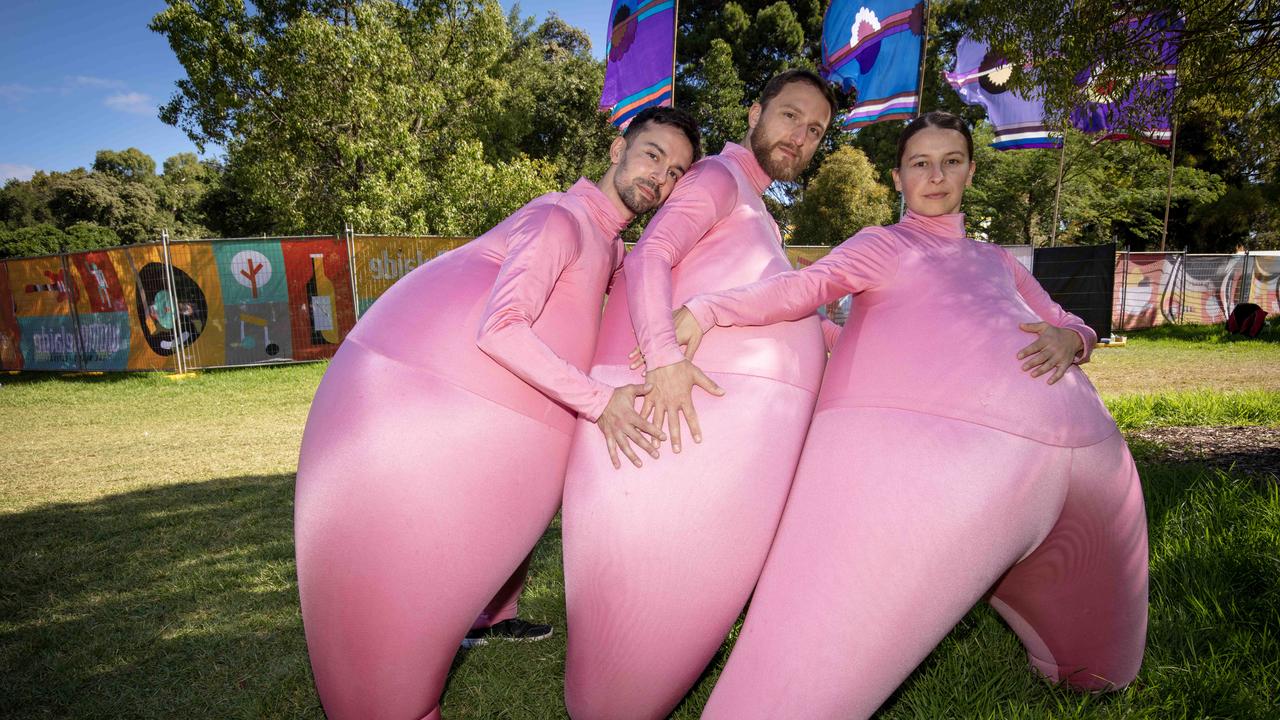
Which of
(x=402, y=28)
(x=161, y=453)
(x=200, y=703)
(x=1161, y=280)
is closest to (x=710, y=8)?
(x=402, y=28)

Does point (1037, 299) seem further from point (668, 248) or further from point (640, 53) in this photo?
point (640, 53)

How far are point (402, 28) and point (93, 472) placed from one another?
15327mm

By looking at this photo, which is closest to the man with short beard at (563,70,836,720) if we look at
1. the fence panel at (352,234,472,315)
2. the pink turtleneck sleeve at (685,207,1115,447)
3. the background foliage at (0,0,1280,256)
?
the pink turtleneck sleeve at (685,207,1115,447)

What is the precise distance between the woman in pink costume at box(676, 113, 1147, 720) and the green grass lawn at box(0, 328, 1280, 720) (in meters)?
0.87

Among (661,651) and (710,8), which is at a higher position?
(710,8)

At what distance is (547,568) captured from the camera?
15.1ft

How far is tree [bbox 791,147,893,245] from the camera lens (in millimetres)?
25328

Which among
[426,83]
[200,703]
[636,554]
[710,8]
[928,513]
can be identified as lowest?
[200,703]

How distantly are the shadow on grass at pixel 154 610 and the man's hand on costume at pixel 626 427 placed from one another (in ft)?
6.92

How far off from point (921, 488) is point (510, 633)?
8.52 ft

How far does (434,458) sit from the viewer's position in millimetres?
2039

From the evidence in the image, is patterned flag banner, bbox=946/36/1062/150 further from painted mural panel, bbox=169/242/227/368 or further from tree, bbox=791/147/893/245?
painted mural panel, bbox=169/242/227/368

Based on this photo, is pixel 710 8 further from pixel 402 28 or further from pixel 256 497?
pixel 256 497

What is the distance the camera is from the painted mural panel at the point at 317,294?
13.3 metres
